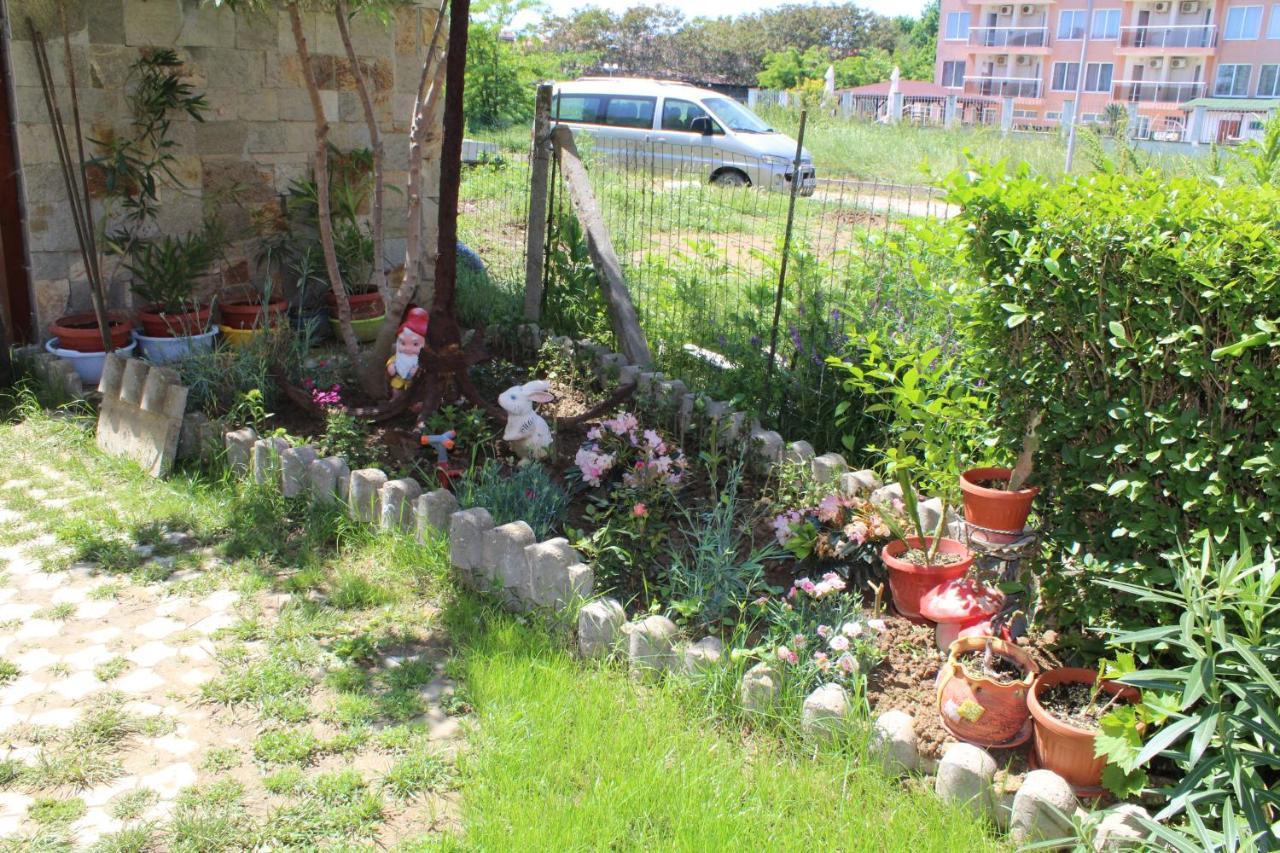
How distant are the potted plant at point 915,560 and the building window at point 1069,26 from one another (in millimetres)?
55478

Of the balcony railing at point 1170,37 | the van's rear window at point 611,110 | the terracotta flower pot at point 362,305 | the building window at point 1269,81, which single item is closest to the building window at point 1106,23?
the balcony railing at point 1170,37

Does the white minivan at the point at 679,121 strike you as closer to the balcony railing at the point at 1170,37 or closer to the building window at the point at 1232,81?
the building window at the point at 1232,81

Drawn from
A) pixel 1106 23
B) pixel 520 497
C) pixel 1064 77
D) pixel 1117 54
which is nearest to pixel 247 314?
pixel 520 497

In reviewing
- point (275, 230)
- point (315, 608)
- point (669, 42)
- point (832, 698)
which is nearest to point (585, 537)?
point (315, 608)

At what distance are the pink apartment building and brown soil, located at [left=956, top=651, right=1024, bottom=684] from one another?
4091cm

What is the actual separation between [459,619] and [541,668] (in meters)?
0.52

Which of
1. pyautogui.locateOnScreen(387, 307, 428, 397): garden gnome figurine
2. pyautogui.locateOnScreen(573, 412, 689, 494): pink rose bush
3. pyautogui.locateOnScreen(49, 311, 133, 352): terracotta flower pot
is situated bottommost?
pyautogui.locateOnScreen(573, 412, 689, 494): pink rose bush

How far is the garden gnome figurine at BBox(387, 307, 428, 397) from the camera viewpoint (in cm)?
507

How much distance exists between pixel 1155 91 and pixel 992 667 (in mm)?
54116

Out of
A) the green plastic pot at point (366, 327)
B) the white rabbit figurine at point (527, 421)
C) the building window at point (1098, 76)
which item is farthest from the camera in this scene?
the building window at point (1098, 76)

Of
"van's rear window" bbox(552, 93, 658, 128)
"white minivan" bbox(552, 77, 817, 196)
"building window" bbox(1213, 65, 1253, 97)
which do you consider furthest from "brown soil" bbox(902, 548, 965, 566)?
"building window" bbox(1213, 65, 1253, 97)

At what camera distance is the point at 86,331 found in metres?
5.80

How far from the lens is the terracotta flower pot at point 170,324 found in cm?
598

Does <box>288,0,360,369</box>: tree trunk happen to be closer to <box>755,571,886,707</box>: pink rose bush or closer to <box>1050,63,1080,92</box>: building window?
<box>755,571,886,707</box>: pink rose bush
